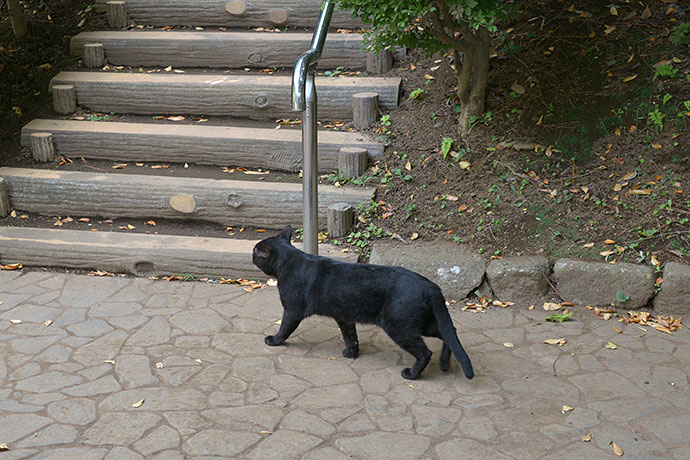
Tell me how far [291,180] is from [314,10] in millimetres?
2252

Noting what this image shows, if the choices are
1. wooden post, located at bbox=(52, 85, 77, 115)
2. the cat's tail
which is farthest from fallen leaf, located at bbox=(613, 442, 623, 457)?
wooden post, located at bbox=(52, 85, 77, 115)

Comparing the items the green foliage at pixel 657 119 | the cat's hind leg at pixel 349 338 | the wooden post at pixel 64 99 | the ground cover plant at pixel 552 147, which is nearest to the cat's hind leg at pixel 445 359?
the cat's hind leg at pixel 349 338

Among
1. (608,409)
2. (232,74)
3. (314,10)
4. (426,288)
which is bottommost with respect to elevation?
(608,409)

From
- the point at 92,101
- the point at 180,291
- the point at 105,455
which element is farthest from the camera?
the point at 92,101

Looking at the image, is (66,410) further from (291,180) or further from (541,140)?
(541,140)

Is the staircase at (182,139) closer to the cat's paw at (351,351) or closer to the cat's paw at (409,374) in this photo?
the cat's paw at (351,351)

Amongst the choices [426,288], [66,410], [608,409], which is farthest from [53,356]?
[608,409]

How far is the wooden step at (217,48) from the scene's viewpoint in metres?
6.71

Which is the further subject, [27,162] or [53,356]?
[27,162]

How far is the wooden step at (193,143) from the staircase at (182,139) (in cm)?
1

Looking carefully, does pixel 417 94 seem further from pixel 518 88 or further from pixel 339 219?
pixel 339 219

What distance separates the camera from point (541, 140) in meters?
5.58

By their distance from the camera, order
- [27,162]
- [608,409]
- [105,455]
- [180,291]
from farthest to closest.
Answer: [27,162], [180,291], [608,409], [105,455]

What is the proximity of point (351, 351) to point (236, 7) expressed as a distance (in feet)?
15.0
